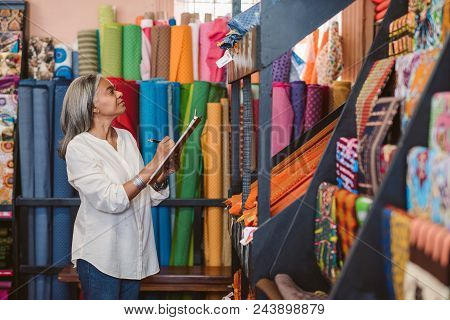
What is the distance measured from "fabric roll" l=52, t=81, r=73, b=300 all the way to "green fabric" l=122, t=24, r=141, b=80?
429 mm

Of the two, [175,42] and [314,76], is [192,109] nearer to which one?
[175,42]

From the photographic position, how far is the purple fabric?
375cm

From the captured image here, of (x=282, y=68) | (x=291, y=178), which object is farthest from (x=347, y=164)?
(x=282, y=68)

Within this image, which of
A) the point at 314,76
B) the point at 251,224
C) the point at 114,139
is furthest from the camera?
the point at 314,76

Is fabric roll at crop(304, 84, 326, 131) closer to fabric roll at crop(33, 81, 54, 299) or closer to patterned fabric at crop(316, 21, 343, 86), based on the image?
patterned fabric at crop(316, 21, 343, 86)

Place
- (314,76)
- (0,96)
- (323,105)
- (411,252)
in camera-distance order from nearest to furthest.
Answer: (411,252) < (323,105) < (0,96) < (314,76)

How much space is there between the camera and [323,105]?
3420 millimetres

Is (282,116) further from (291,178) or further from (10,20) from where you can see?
(10,20)

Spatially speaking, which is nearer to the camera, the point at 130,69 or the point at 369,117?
the point at 369,117

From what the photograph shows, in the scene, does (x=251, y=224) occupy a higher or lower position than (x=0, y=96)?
lower

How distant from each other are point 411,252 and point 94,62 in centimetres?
316

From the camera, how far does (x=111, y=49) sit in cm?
383

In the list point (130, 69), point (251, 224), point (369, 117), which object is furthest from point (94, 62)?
point (369, 117)
